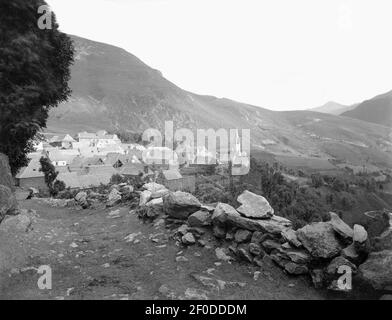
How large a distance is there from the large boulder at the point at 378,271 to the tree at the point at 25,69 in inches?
617

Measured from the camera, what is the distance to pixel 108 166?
259ft

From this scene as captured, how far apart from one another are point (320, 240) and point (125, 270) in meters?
7.28

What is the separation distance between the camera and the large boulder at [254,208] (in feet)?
44.9

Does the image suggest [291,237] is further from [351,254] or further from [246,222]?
[351,254]

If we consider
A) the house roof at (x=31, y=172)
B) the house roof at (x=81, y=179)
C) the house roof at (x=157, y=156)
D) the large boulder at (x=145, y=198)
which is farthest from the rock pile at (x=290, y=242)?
the house roof at (x=157, y=156)

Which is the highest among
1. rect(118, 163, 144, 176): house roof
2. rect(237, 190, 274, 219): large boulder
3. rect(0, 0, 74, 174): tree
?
rect(0, 0, 74, 174): tree

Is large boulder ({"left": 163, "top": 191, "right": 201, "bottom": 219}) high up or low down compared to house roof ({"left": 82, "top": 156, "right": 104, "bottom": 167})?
up

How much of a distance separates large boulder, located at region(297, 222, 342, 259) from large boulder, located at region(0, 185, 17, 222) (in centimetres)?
1316

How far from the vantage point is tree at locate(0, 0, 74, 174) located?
15266 millimetres

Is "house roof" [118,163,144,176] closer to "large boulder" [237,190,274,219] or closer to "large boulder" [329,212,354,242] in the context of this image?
"large boulder" [237,190,274,219]

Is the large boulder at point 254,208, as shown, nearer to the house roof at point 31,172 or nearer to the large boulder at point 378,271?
the large boulder at point 378,271

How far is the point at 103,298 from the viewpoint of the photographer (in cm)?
977

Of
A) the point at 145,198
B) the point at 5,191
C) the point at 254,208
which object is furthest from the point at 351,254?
the point at 5,191

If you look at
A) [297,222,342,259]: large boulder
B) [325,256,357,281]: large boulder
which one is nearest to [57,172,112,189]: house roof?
[297,222,342,259]: large boulder
